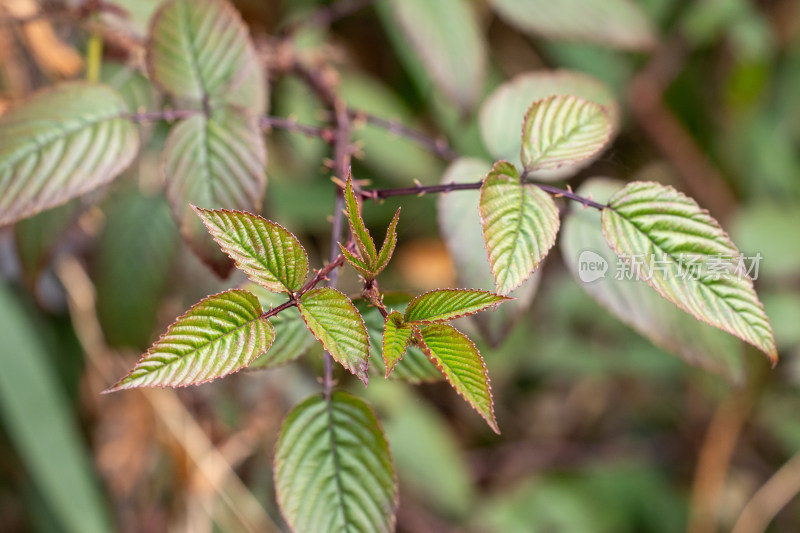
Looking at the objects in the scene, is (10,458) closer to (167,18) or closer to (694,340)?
(167,18)

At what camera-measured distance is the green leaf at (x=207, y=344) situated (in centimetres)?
42

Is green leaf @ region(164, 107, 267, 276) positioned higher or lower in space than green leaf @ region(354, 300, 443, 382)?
higher

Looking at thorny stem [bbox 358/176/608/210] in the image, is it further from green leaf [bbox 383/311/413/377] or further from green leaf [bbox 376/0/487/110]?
green leaf [bbox 376/0/487/110]

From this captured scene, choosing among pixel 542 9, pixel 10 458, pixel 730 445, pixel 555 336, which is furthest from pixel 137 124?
pixel 730 445

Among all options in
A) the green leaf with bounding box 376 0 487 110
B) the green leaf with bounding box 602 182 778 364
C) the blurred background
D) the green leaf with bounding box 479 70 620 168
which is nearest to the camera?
the green leaf with bounding box 602 182 778 364

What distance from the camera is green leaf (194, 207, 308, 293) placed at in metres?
0.46

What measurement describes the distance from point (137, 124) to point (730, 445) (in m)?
1.32

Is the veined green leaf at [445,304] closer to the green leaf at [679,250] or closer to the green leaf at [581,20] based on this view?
the green leaf at [679,250]

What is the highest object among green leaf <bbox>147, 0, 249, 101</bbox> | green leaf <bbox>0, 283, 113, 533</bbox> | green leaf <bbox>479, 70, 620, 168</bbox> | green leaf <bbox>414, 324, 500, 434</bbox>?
green leaf <bbox>147, 0, 249, 101</bbox>

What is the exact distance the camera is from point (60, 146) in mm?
629

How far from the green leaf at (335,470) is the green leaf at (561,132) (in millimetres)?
252

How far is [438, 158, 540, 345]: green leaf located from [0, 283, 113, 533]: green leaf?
898 millimetres

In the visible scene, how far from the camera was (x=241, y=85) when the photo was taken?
2.17 feet

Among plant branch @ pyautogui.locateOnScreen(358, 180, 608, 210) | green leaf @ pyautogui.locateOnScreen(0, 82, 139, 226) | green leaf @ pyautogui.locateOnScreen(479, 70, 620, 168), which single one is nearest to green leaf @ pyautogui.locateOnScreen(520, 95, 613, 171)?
plant branch @ pyautogui.locateOnScreen(358, 180, 608, 210)
